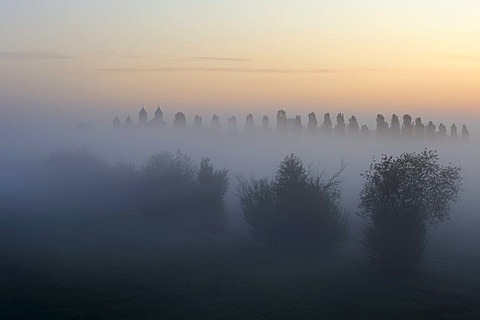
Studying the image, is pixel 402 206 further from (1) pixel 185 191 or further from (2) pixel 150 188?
(2) pixel 150 188

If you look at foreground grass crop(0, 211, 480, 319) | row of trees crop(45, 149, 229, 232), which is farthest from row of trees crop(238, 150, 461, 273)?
row of trees crop(45, 149, 229, 232)

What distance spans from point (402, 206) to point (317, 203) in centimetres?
1110

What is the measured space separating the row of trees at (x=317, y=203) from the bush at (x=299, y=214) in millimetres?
101

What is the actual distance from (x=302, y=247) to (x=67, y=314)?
1399 inches

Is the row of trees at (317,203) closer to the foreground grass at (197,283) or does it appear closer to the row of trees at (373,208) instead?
the row of trees at (373,208)

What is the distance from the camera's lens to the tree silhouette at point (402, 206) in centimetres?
6819

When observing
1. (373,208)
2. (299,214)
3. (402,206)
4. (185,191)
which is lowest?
(299,214)

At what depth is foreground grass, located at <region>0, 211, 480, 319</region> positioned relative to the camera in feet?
159

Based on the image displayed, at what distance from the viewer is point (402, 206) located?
6919 cm

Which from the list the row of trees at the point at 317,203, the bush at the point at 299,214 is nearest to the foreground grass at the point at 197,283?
the bush at the point at 299,214

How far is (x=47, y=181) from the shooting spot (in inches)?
5443

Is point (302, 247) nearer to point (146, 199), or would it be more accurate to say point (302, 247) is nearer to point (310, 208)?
point (310, 208)

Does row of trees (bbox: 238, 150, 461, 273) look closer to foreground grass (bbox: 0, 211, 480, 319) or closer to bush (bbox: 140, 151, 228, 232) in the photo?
foreground grass (bbox: 0, 211, 480, 319)

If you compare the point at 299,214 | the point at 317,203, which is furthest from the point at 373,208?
the point at 299,214
